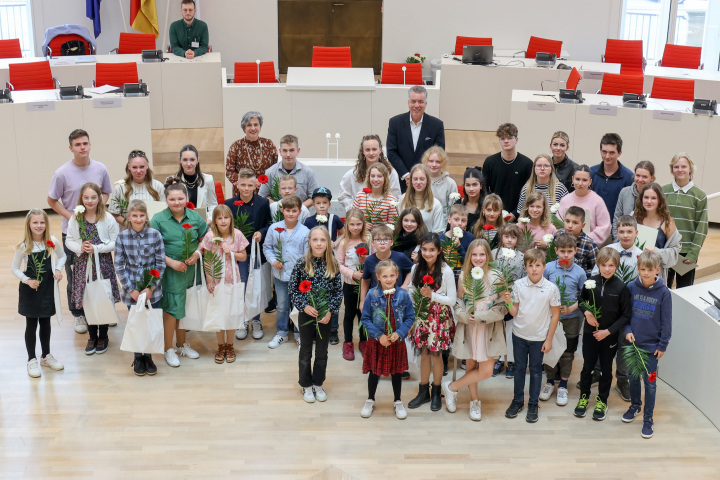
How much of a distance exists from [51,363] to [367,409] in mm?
2426

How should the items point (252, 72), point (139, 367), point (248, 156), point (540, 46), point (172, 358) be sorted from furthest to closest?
point (540, 46), point (252, 72), point (248, 156), point (172, 358), point (139, 367)

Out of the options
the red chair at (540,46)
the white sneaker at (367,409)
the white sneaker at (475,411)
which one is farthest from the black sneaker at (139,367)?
the red chair at (540,46)

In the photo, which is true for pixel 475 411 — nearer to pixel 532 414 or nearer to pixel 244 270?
pixel 532 414

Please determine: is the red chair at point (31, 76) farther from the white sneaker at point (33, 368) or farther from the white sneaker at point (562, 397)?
the white sneaker at point (562, 397)

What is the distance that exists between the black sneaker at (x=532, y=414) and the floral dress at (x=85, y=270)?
3.22 m

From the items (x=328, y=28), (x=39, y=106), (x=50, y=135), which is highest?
(x=328, y=28)

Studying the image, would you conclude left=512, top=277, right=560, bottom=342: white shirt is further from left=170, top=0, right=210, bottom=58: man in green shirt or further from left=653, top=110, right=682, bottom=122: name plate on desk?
left=170, top=0, right=210, bottom=58: man in green shirt

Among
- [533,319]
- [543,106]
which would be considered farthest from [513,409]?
[543,106]

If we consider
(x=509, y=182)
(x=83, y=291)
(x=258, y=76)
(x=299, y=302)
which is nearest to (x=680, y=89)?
(x=509, y=182)

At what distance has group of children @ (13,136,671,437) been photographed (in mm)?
5672

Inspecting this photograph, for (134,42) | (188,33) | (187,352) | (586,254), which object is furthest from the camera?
(134,42)

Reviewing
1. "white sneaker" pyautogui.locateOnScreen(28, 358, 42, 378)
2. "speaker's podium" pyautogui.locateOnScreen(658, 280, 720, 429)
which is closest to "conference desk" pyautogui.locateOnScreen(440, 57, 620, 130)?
"speaker's podium" pyautogui.locateOnScreen(658, 280, 720, 429)

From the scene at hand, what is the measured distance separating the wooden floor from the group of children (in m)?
0.15

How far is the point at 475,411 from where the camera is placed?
5812 mm
